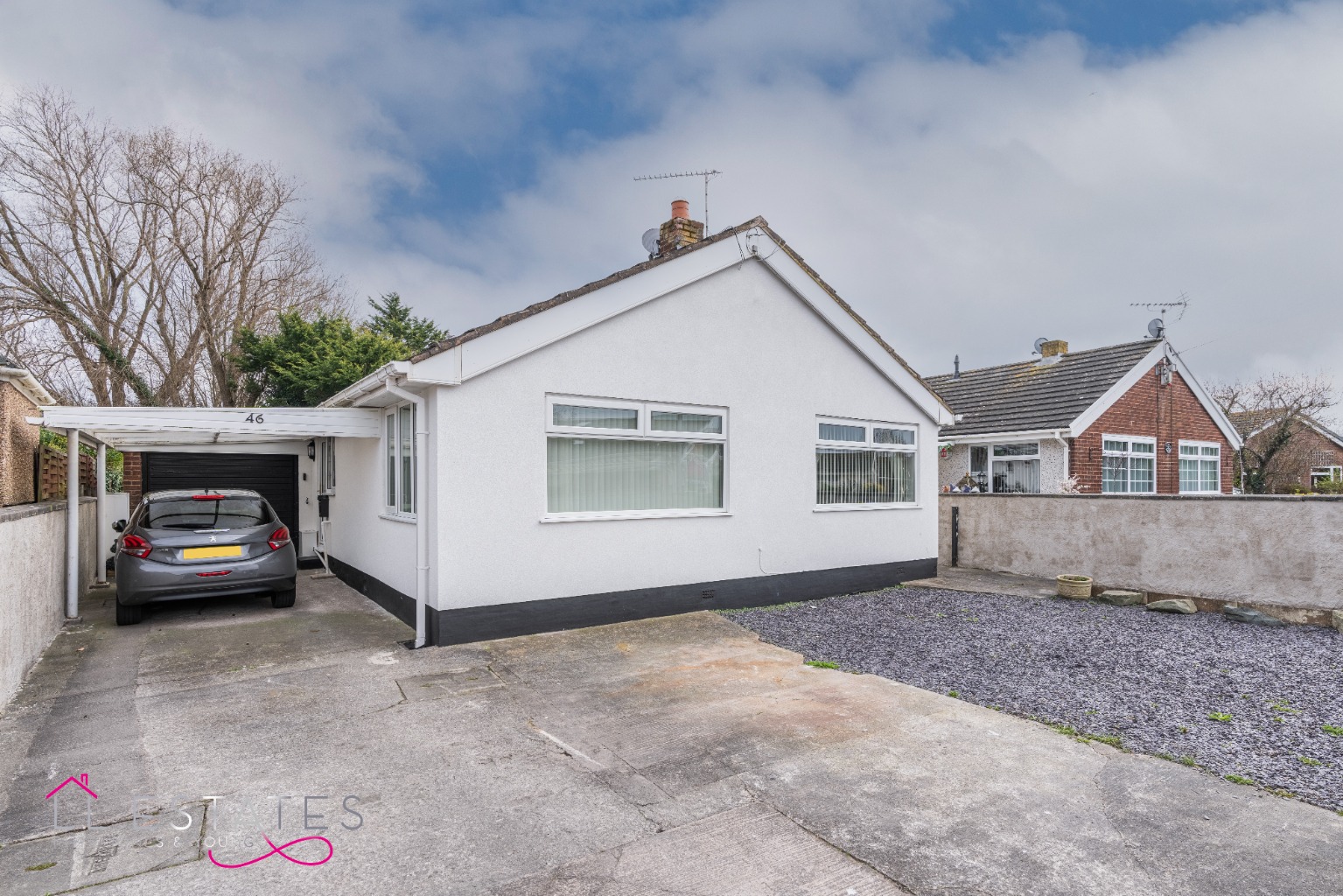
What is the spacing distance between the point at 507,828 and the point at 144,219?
22.9 m

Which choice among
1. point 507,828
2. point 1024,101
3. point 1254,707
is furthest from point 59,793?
point 1024,101

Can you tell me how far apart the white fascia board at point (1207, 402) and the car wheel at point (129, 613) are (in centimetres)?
2163

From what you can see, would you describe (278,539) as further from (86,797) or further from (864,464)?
(864,464)

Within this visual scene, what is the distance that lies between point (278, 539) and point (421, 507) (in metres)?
2.69

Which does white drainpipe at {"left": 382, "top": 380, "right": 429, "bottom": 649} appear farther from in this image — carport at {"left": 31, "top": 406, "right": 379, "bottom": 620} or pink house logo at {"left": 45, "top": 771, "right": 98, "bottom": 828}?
pink house logo at {"left": 45, "top": 771, "right": 98, "bottom": 828}

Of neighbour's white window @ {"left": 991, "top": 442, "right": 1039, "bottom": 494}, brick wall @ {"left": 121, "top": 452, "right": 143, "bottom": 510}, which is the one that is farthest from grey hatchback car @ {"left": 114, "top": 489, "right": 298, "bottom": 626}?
neighbour's white window @ {"left": 991, "top": 442, "right": 1039, "bottom": 494}

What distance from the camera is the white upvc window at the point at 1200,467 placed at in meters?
18.3

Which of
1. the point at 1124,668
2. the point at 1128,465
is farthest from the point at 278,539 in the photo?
the point at 1128,465

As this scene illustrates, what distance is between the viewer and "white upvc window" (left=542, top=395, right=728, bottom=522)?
7.30m

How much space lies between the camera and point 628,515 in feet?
Result: 25.1

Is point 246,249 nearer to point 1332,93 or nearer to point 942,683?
point 942,683

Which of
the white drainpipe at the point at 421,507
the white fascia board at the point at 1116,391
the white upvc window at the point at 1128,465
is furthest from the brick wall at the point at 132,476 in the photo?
the white upvc window at the point at 1128,465

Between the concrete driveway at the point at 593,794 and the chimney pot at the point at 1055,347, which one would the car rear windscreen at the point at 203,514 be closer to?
the concrete driveway at the point at 593,794

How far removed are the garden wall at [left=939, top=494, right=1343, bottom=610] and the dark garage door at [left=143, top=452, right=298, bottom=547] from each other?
1176 cm
